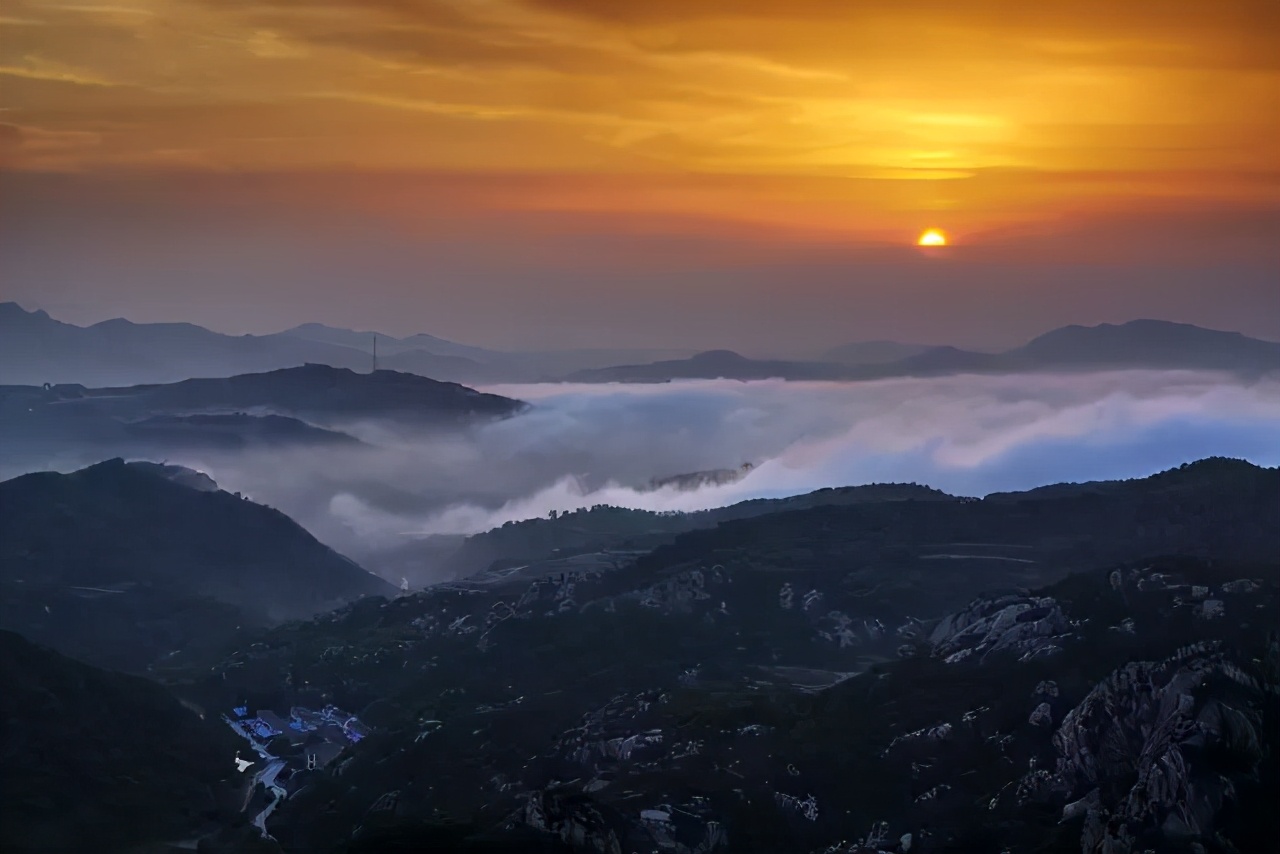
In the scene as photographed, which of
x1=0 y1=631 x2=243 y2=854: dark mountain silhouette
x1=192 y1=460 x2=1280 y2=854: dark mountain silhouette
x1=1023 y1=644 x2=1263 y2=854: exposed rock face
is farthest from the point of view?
x1=0 y1=631 x2=243 y2=854: dark mountain silhouette

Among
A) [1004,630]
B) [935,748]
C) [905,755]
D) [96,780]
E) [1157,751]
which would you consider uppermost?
[1004,630]

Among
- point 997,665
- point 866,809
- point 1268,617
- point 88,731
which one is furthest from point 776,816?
point 88,731

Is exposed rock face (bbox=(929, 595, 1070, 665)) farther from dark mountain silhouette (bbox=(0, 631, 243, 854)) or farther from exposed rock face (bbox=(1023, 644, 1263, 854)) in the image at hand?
dark mountain silhouette (bbox=(0, 631, 243, 854))

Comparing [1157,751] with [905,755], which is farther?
[905,755]

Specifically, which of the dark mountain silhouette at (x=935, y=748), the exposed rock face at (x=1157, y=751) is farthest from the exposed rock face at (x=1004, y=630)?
the exposed rock face at (x=1157, y=751)

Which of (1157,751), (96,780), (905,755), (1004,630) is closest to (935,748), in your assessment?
(905,755)

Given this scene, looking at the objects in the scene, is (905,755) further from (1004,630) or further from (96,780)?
(96,780)

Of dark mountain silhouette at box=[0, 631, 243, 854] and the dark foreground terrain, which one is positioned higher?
the dark foreground terrain

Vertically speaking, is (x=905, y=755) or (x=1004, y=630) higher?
(x=1004, y=630)

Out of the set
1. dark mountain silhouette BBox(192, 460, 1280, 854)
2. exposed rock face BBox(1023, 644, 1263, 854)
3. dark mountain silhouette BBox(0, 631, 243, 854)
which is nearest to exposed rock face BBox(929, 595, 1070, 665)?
dark mountain silhouette BBox(192, 460, 1280, 854)
